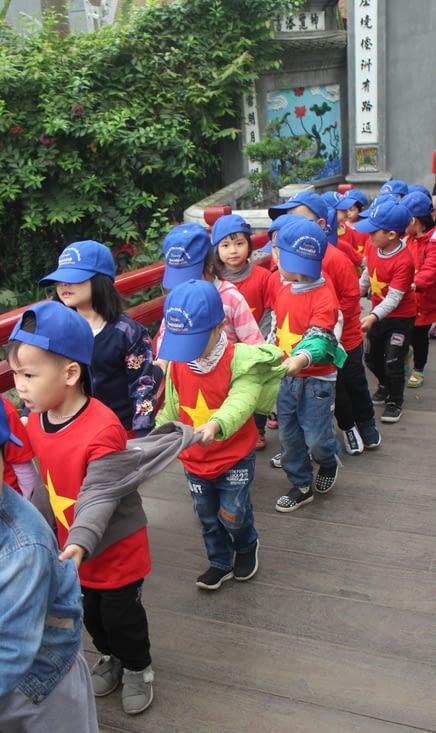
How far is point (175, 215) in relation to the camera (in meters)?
9.22

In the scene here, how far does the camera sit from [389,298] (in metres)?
4.40

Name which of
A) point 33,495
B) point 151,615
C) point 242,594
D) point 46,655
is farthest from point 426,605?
point 46,655

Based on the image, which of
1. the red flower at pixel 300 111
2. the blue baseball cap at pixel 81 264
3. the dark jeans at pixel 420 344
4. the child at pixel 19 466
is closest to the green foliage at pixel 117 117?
the red flower at pixel 300 111

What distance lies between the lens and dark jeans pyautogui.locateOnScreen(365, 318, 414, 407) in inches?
181

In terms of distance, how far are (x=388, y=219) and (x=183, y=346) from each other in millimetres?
2281

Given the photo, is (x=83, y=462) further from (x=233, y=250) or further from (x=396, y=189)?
(x=396, y=189)

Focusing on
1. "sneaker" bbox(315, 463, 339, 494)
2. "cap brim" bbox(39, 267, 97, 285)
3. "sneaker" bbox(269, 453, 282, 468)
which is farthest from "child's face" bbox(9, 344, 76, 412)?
"sneaker" bbox(269, 453, 282, 468)

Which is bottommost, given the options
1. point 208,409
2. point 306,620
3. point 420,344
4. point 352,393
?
point 306,620

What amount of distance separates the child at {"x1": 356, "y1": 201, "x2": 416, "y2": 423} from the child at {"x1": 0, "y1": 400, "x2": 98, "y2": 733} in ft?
9.62

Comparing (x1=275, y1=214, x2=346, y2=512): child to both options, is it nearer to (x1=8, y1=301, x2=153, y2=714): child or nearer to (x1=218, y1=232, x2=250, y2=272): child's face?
(x1=218, y1=232, x2=250, y2=272): child's face

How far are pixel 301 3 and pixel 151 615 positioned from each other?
8537mm

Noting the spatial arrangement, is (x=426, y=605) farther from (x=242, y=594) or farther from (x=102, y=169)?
(x=102, y=169)

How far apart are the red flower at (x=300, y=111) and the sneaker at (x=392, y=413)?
670 cm

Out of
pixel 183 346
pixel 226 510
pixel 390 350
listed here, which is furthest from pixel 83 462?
pixel 390 350
